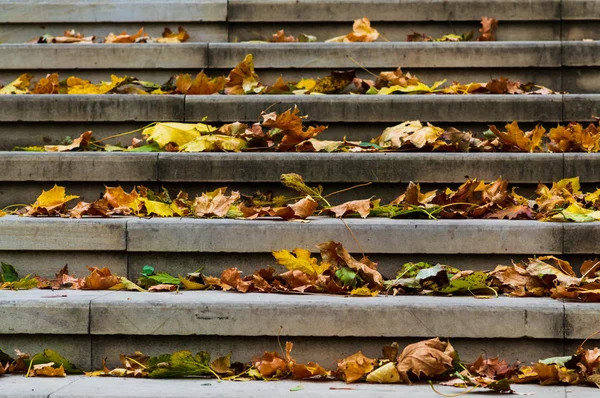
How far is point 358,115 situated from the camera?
159 inches

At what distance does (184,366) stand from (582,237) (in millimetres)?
1531

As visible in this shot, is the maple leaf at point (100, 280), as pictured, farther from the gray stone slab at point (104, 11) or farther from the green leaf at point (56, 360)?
the gray stone slab at point (104, 11)

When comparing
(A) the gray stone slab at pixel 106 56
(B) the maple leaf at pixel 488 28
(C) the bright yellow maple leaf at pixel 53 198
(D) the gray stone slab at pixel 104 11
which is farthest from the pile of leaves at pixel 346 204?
(D) the gray stone slab at pixel 104 11

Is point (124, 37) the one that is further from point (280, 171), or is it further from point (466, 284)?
point (466, 284)

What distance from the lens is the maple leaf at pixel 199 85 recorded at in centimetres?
415

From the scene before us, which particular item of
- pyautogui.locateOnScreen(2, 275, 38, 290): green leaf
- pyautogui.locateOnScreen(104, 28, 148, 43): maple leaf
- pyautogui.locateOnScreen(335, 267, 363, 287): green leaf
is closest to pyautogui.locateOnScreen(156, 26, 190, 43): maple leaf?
pyautogui.locateOnScreen(104, 28, 148, 43): maple leaf

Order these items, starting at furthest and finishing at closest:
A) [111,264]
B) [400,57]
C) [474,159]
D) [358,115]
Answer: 1. [400,57]
2. [358,115]
3. [474,159]
4. [111,264]

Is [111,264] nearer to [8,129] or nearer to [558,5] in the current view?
[8,129]

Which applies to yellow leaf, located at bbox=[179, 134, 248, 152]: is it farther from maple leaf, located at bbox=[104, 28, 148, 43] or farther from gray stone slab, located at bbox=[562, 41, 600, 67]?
gray stone slab, located at bbox=[562, 41, 600, 67]

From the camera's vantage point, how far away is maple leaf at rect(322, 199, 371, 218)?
3.41 m

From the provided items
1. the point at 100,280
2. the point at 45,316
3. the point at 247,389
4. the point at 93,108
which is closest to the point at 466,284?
the point at 247,389

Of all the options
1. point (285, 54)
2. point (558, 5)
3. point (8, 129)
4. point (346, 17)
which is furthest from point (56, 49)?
point (558, 5)

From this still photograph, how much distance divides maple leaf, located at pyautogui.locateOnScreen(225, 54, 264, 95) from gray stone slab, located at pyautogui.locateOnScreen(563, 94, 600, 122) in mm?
1469

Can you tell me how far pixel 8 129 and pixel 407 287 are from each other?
219 centimetres
